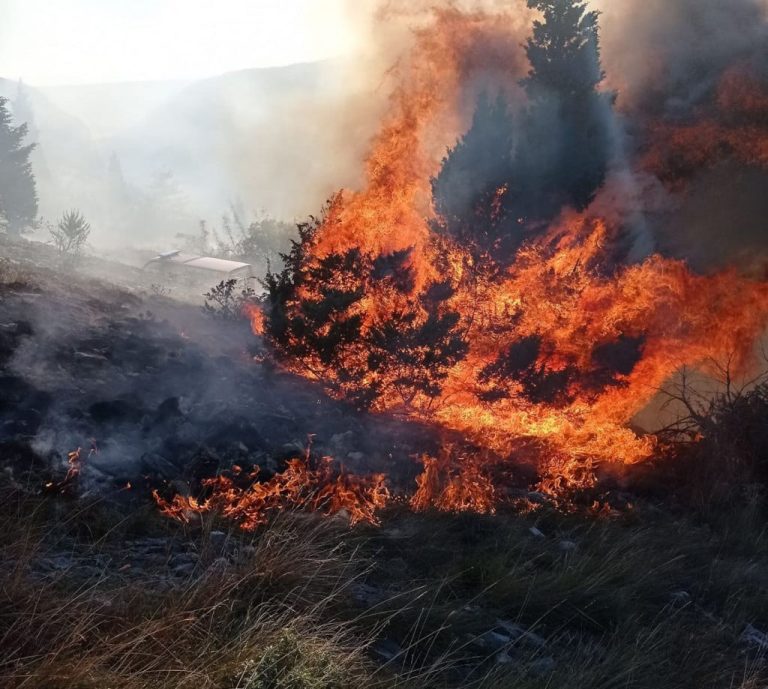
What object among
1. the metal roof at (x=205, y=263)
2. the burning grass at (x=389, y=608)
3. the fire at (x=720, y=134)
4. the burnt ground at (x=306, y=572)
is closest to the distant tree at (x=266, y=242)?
the metal roof at (x=205, y=263)

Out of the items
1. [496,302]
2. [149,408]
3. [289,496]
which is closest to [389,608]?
[289,496]

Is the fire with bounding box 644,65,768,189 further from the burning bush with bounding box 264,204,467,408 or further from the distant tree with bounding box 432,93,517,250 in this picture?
the burning bush with bounding box 264,204,467,408

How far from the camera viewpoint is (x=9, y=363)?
8.08 m

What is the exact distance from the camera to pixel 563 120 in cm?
1137

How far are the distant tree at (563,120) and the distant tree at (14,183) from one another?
32.3 metres

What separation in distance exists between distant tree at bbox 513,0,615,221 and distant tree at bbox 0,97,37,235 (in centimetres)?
3229

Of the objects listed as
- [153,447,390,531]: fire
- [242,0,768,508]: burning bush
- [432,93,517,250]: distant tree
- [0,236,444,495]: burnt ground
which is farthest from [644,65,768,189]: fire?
[153,447,390,531]: fire

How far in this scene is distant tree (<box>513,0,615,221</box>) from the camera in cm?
A: 1117

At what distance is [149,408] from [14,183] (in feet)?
110

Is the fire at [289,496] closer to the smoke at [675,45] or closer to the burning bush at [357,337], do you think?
the burning bush at [357,337]

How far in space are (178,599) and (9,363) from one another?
647cm

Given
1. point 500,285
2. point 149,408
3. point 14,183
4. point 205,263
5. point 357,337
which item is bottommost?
point 205,263

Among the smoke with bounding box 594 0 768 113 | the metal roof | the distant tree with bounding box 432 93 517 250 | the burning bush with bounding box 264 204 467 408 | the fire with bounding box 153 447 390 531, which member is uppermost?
the smoke with bounding box 594 0 768 113

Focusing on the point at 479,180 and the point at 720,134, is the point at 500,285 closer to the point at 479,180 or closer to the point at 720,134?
the point at 479,180
